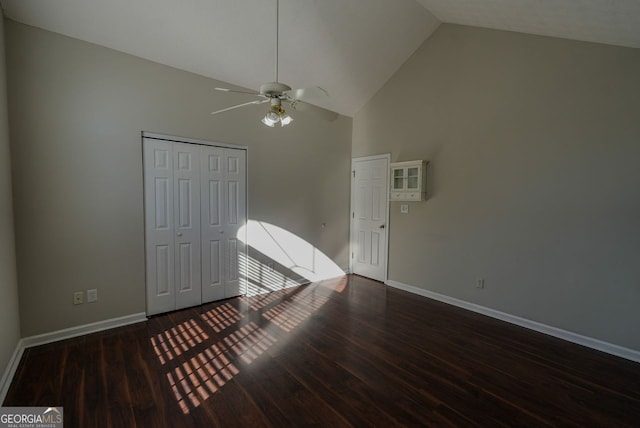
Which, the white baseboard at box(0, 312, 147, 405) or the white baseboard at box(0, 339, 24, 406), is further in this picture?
the white baseboard at box(0, 312, 147, 405)

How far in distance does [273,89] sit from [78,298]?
2.88m

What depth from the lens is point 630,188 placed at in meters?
2.66

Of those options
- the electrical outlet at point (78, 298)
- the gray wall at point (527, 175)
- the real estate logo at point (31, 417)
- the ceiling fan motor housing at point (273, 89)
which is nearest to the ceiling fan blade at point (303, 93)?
the ceiling fan motor housing at point (273, 89)

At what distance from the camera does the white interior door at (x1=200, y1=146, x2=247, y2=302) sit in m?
3.80

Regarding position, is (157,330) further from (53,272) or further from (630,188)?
(630,188)

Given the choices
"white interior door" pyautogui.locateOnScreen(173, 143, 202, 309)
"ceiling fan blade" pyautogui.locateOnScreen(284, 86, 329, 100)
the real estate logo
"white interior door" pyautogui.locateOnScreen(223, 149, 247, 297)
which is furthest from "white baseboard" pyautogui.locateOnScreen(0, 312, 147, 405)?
"ceiling fan blade" pyautogui.locateOnScreen(284, 86, 329, 100)

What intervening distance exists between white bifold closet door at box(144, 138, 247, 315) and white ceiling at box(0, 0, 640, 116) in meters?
1.04

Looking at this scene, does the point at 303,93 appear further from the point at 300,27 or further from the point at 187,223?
the point at 187,223

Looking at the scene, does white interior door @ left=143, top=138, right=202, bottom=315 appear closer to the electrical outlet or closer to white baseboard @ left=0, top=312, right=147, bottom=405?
white baseboard @ left=0, top=312, right=147, bottom=405

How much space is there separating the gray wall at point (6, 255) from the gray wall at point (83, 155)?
0.13 m

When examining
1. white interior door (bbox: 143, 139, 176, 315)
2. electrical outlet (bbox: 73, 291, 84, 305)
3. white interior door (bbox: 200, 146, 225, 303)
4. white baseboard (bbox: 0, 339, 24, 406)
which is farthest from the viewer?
white interior door (bbox: 200, 146, 225, 303)

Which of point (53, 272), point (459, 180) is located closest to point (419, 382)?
point (459, 180)

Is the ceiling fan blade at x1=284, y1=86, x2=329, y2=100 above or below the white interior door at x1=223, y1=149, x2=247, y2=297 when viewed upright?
above

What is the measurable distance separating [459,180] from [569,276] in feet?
5.14
